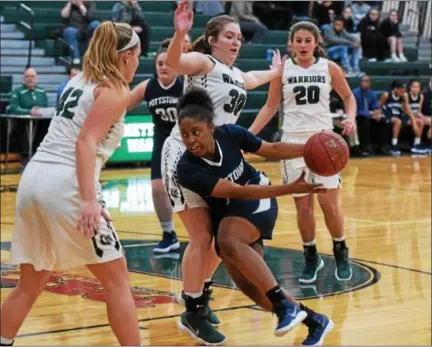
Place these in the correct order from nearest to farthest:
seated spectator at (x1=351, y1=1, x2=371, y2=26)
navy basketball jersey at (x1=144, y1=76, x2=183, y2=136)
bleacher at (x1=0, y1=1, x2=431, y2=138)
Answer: navy basketball jersey at (x1=144, y1=76, x2=183, y2=136) < bleacher at (x1=0, y1=1, x2=431, y2=138) < seated spectator at (x1=351, y1=1, x2=371, y2=26)

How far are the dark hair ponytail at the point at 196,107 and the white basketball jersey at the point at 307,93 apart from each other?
7.32 feet

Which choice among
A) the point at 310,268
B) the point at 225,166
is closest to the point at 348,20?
the point at 310,268

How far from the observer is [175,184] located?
260 inches

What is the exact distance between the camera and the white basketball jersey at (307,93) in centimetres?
822

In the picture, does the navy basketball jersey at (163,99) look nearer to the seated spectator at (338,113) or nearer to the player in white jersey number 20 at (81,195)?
the player in white jersey number 20 at (81,195)

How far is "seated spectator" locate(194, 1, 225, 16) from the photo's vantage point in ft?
67.0

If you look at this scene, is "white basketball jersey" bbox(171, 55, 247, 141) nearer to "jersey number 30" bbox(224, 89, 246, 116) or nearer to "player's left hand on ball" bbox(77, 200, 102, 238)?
"jersey number 30" bbox(224, 89, 246, 116)

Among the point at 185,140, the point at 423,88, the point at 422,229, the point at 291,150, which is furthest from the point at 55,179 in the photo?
the point at 423,88

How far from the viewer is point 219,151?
5.92 meters

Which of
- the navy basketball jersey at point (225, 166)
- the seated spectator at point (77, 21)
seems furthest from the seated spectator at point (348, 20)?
the navy basketball jersey at point (225, 166)

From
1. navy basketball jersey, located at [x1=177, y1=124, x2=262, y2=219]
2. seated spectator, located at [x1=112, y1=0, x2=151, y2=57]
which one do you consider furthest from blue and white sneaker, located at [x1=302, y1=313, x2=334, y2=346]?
seated spectator, located at [x1=112, y1=0, x2=151, y2=57]

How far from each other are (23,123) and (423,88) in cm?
931

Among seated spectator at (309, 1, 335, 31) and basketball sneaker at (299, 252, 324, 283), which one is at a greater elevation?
seated spectator at (309, 1, 335, 31)

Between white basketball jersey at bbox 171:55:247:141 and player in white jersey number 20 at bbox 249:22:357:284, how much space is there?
58.7 inches
